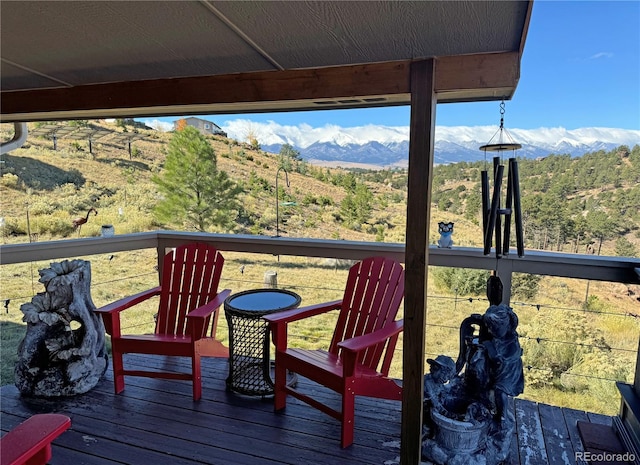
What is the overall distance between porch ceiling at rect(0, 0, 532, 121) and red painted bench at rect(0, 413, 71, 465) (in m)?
1.36

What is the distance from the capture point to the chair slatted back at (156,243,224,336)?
2975mm

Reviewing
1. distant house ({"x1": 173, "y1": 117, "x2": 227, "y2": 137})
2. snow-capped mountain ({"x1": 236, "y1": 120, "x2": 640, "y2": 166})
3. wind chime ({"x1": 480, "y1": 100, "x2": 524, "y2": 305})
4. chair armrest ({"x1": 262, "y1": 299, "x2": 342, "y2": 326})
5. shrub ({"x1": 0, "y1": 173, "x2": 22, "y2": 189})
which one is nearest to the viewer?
wind chime ({"x1": 480, "y1": 100, "x2": 524, "y2": 305})

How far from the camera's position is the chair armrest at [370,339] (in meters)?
1.99

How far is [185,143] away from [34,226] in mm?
4718

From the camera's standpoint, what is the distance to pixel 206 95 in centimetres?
205

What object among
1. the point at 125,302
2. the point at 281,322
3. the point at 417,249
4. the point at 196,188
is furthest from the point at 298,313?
the point at 196,188

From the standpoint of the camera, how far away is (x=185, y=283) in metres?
3.03

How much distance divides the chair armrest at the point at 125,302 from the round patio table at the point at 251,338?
61 cm

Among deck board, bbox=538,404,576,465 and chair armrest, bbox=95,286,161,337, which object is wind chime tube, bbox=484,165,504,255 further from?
chair armrest, bbox=95,286,161,337

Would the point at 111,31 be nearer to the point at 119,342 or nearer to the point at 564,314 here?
the point at 119,342

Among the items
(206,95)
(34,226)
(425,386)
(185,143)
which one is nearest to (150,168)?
(185,143)

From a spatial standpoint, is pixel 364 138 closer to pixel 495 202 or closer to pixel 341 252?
pixel 341 252

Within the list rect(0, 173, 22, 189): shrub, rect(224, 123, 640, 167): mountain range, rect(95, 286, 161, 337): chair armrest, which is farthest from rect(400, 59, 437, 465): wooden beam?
rect(0, 173, 22, 189): shrub

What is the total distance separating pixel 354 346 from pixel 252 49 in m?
1.50
